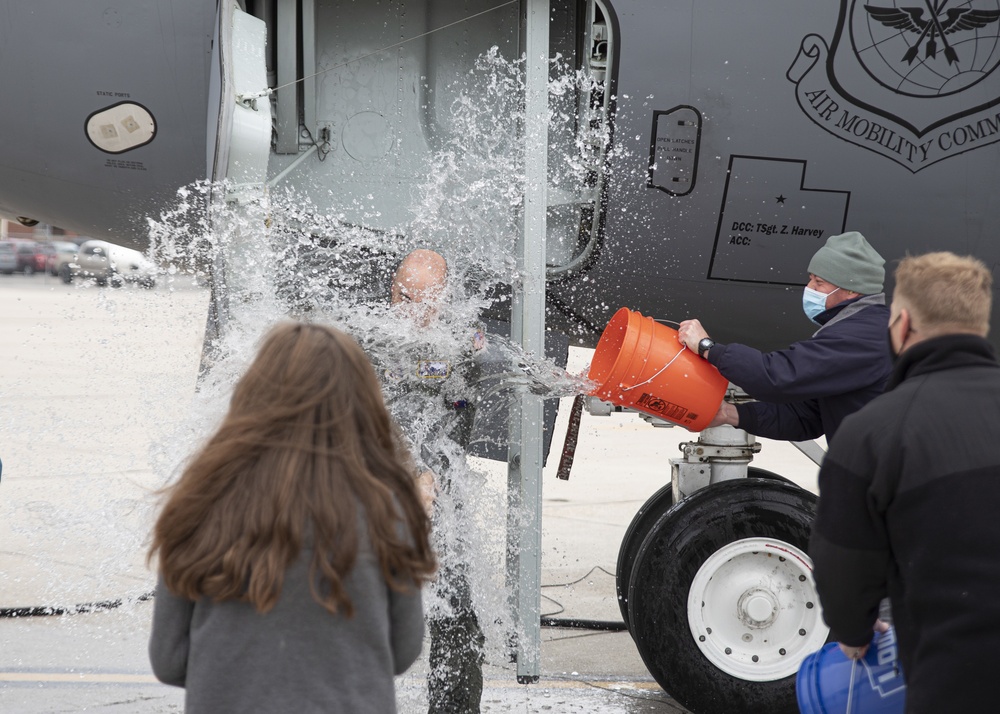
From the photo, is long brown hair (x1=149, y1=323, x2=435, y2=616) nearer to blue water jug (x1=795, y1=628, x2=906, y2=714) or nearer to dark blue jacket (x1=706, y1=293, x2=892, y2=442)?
blue water jug (x1=795, y1=628, x2=906, y2=714)

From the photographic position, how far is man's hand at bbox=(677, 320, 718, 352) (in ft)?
11.3

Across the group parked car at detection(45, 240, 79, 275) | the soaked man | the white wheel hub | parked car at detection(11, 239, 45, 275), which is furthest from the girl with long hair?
parked car at detection(11, 239, 45, 275)

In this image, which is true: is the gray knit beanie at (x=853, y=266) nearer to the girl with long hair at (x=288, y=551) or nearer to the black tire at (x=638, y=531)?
the black tire at (x=638, y=531)

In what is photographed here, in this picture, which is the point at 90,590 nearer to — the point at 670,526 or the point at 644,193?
the point at 670,526

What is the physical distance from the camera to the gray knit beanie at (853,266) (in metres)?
3.31

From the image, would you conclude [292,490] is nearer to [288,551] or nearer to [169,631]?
[288,551]

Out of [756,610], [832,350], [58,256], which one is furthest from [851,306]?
[58,256]

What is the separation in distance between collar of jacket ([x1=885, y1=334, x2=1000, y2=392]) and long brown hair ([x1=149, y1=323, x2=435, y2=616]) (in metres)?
1.06

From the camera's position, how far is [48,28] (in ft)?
12.1

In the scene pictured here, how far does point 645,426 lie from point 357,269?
836 centimetres

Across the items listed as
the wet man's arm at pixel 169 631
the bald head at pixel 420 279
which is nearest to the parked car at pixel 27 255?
the bald head at pixel 420 279

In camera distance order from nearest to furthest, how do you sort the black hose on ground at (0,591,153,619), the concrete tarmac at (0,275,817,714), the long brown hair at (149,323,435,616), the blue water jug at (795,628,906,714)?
the long brown hair at (149,323,435,616) < the blue water jug at (795,628,906,714) < the concrete tarmac at (0,275,817,714) < the black hose on ground at (0,591,153,619)

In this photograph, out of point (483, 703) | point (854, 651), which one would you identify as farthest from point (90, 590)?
point (854, 651)

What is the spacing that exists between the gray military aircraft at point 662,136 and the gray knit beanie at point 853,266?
50 centimetres
